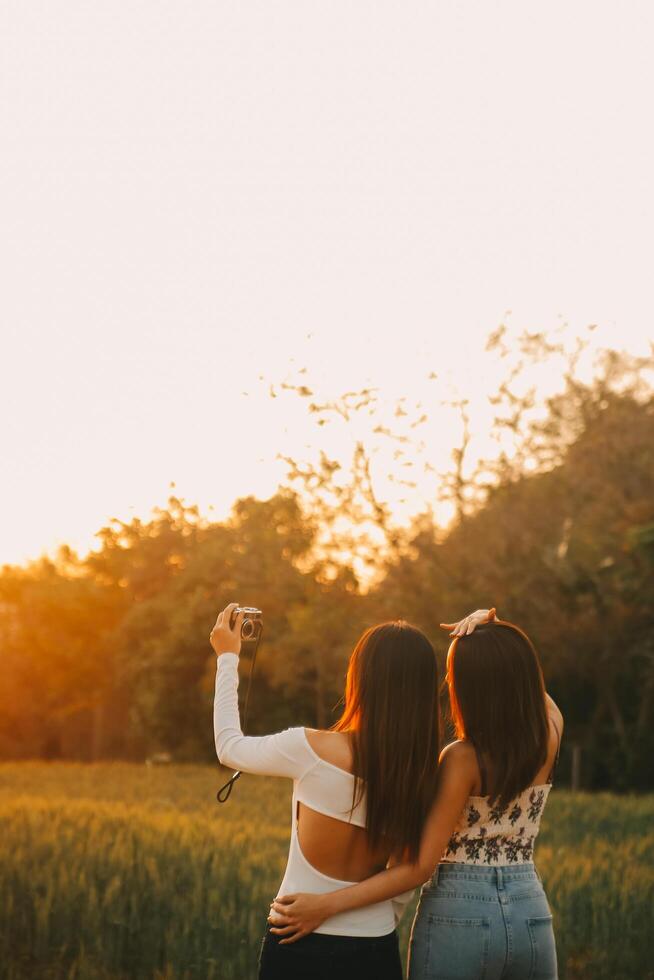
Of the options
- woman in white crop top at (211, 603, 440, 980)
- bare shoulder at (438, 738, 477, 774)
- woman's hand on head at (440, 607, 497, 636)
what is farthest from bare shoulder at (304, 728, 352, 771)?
woman's hand on head at (440, 607, 497, 636)

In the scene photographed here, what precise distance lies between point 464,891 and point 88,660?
34.9 metres

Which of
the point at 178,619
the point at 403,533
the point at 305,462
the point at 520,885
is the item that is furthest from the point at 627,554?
the point at 520,885

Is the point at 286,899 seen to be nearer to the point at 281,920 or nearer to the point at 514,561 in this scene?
the point at 281,920

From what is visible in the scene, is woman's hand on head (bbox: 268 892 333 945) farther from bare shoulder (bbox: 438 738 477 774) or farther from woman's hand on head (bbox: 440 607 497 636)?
woman's hand on head (bbox: 440 607 497 636)

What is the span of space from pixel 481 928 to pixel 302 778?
569mm

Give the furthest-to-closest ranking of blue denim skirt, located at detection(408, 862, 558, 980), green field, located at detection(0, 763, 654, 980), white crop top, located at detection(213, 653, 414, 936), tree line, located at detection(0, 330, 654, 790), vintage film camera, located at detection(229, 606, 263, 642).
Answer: tree line, located at detection(0, 330, 654, 790), green field, located at detection(0, 763, 654, 980), vintage film camera, located at detection(229, 606, 263, 642), blue denim skirt, located at detection(408, 862, 558, 980), white crop top, located at detection(213, 653, 414, 936)

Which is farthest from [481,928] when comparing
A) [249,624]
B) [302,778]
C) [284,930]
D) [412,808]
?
[249,624]

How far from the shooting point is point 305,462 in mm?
20875

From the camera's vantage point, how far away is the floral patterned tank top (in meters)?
2.94

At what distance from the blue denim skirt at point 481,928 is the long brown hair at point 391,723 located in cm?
23

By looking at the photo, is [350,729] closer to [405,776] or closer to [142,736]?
[405,776]

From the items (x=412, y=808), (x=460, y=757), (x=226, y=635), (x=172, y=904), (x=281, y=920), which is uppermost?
(x=226, y=635)

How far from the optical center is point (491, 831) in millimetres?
2943

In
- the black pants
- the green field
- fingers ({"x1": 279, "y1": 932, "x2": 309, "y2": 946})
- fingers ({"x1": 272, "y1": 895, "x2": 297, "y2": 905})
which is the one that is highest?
fingers ({"x1": 272, "y1": 895, "x2": 297, "y2": 905})
